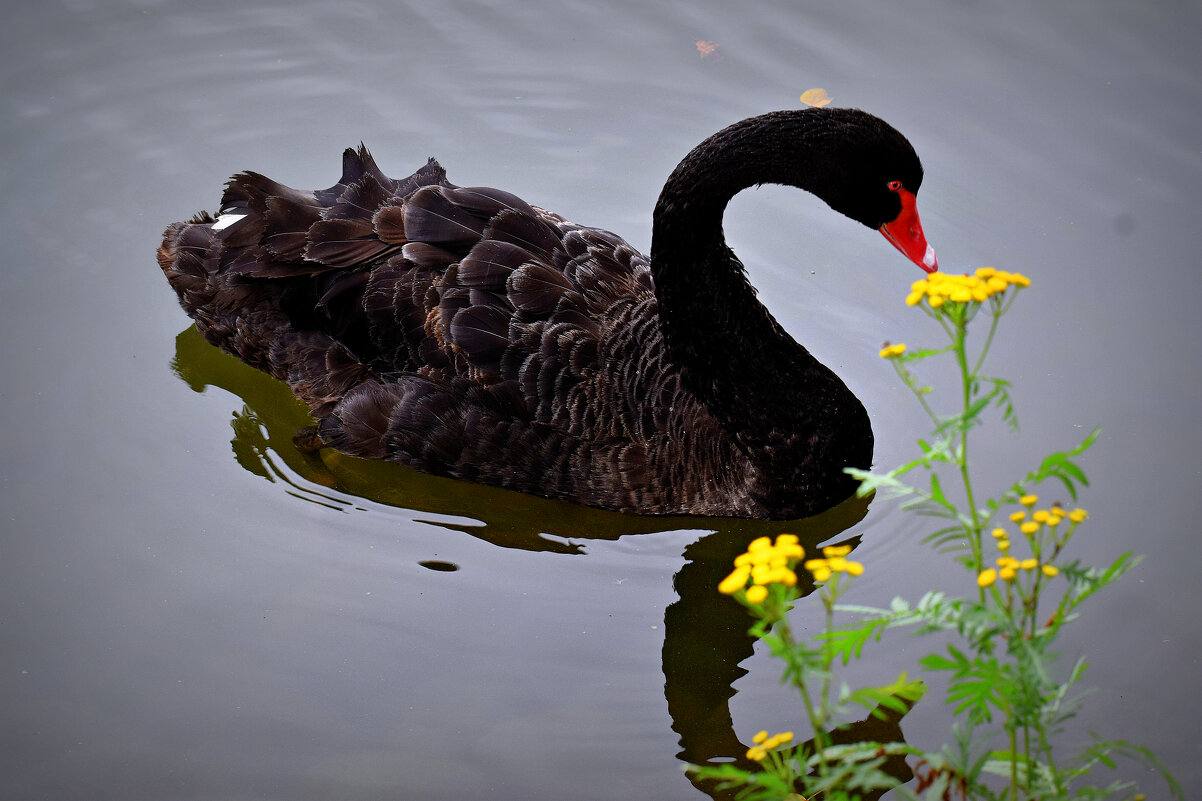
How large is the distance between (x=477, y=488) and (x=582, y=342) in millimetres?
809

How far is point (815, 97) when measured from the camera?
700cm

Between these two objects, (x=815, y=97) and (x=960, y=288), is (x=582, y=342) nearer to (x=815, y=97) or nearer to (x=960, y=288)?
(x=960, y=288)

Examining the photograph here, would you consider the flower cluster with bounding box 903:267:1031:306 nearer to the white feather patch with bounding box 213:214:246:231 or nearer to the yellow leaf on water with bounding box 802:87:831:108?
the white feather patch with bounding box 213:214:246:231

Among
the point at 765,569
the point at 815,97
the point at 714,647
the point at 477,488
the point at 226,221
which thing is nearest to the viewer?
the point at 765,569

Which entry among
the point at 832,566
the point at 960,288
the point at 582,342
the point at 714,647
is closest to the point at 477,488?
the point at 582,342

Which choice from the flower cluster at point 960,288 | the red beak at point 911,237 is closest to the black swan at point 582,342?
the red beak at point 911,237

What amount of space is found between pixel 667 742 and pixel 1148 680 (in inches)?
66.1

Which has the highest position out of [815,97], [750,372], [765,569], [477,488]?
[815,97]

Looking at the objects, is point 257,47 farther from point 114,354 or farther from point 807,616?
point 807,616

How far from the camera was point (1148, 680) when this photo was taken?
14.1 feet

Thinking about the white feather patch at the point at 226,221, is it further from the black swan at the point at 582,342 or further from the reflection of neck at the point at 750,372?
the reflection of neck at the point at 750,372

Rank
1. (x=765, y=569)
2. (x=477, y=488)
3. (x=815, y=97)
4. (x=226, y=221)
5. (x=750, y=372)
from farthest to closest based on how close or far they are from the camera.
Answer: (x=815, y=97) → (x=226, y=221) → (x=477, y=488) → (x=750, y=372) → (x=765, y=569)

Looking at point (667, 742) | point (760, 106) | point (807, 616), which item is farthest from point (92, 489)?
point (760, 106)

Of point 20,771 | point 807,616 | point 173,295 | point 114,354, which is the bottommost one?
point 20,771
